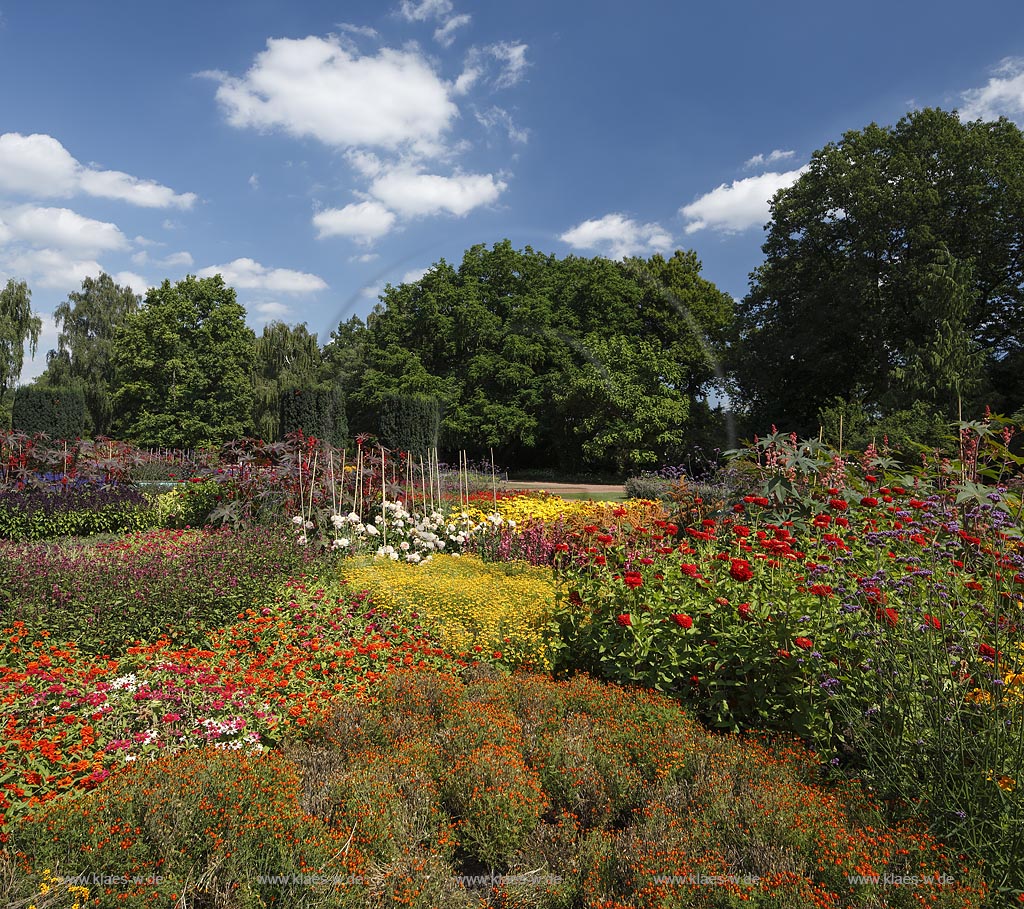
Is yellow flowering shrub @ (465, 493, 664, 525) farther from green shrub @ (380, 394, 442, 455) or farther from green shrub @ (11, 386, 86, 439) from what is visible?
green shrub @ (11, 386, 86, 439)

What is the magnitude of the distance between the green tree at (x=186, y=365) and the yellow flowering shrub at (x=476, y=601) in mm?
24167

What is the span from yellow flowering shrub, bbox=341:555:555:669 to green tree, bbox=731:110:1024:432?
51.5 feet

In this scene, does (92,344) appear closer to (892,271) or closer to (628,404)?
(628,404)

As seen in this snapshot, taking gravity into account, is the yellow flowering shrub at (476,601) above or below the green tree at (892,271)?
below

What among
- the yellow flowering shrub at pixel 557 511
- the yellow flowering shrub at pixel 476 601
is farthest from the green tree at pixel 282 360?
the yellow flowering shrub at pixel 476 601

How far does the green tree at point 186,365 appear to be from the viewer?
2758cm

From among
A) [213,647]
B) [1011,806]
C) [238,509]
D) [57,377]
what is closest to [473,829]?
[1011,806]

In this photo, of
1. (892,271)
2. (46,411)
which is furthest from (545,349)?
(46,411)

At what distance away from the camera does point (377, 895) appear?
212 cm

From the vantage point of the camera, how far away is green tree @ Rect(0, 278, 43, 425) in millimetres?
28047

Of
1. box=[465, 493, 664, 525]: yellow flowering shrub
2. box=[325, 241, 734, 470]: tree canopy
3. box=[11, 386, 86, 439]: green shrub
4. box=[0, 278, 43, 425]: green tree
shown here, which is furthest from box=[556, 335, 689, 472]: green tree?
box=[0, 278, 43, 425]: green tree

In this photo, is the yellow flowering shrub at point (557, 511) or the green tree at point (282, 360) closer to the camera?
the yellow flowering shrub at point (557, 511)

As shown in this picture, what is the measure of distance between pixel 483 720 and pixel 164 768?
1358mm

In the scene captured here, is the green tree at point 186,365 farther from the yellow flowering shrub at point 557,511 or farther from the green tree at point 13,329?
the yellow flowering shrub at point 557,511
